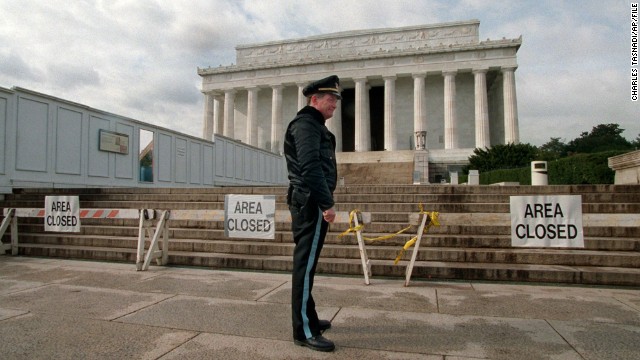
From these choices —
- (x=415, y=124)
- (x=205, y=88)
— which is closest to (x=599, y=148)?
(x=415, y=124)

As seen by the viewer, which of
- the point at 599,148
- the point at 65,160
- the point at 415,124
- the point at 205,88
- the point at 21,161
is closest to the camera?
the point at 21,161

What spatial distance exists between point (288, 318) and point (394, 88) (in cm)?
4461

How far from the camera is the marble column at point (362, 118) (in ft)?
149

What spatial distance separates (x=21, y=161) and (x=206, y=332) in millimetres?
10876

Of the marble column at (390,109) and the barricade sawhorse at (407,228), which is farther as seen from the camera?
the marble column at (390,109)

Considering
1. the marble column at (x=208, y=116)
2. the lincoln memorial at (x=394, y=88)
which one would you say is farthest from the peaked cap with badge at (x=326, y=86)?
the marble column at (x=208, y=116)

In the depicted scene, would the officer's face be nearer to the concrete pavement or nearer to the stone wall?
→ the concrete pavement

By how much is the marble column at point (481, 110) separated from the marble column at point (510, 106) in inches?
80.6

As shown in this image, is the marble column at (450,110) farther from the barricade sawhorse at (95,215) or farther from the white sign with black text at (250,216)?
the barricade sawhorse at (95,215)

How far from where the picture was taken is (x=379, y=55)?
44625 millimetres

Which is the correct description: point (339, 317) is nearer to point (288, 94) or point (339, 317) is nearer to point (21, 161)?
point (21, 161)

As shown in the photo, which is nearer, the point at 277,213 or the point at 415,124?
the point at 277,213

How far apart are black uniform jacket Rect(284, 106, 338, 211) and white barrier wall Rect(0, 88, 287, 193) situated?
1113 centimetres

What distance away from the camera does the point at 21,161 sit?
36.5 feet
